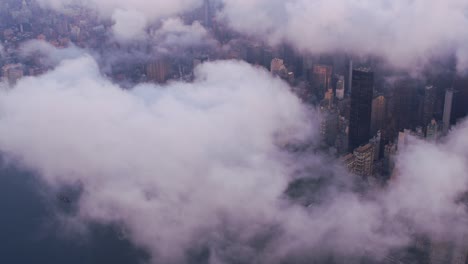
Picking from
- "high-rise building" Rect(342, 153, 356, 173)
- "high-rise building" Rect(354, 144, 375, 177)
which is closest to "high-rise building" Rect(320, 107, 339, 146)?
"high-rise building" Rect(342, 153, 356, 173)

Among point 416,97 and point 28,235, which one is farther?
point 416,97

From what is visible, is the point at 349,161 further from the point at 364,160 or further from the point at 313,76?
the point at 313,76

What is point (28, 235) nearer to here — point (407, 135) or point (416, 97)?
point (407, 135)

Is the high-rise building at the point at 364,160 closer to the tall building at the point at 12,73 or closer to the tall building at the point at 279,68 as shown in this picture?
the tall building at the point at 279,68

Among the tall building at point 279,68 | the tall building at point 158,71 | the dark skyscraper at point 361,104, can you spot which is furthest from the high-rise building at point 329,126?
the tall building at point 158,71

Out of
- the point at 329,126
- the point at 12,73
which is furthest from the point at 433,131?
the point at 12,73

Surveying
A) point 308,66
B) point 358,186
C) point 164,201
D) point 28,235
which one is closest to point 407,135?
point 358,186

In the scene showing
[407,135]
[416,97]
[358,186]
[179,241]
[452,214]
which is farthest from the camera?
[416,97]
